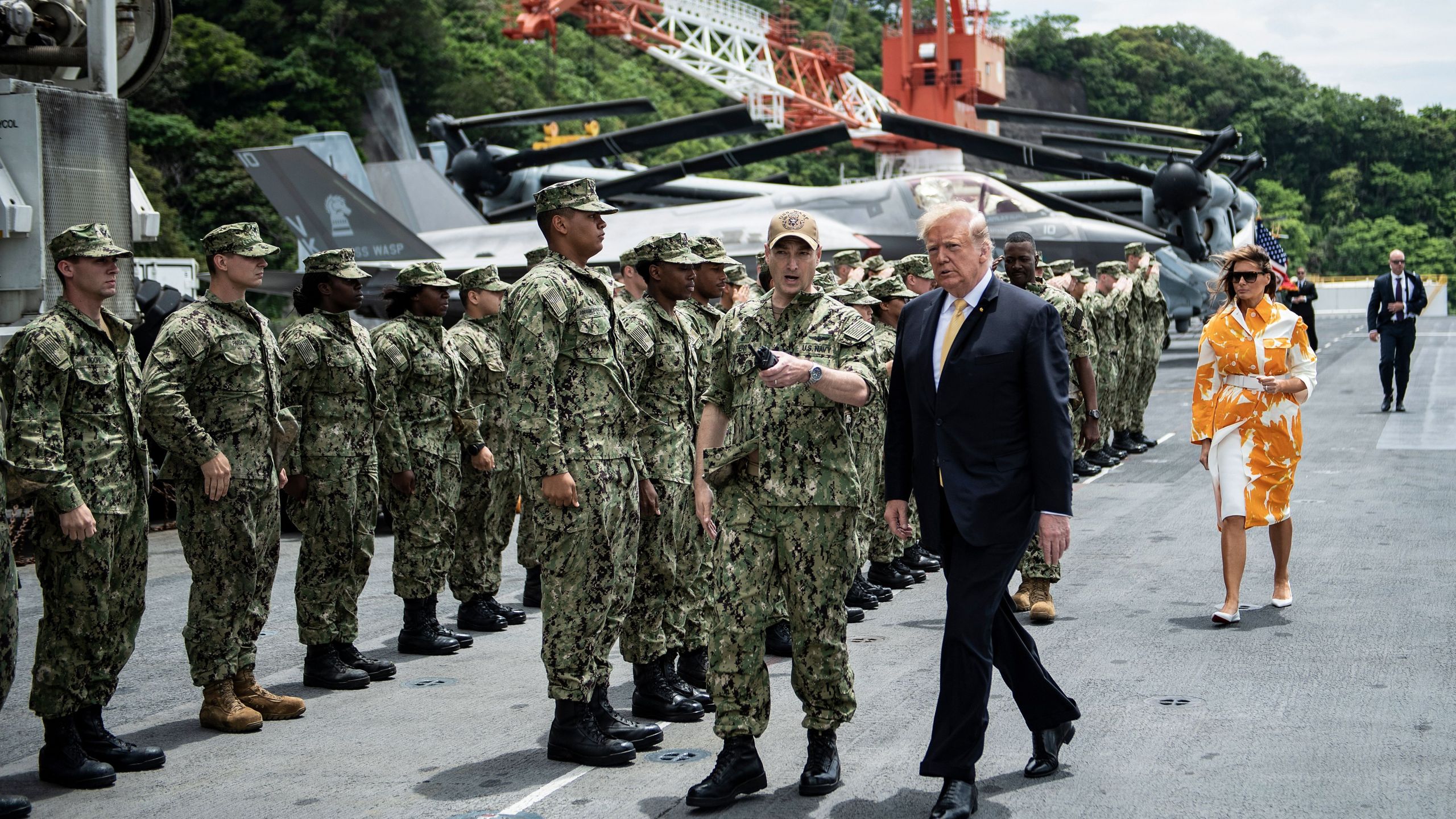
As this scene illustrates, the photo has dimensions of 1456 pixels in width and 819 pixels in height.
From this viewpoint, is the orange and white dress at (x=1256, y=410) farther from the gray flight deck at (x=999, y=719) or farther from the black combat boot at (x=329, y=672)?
the black combat boot at (x=329, y=672)

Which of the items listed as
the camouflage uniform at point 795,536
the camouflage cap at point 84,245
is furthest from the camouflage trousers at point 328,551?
the camouflage uniform at point 795,536

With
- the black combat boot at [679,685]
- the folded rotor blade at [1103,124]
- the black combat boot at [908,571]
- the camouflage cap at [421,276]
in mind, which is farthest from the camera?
the folded rotor blade at [1103,124]

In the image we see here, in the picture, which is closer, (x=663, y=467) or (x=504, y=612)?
(x=663, y=467)

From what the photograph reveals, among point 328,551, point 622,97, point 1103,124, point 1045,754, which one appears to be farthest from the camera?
point 622,97

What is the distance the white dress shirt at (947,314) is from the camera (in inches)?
162

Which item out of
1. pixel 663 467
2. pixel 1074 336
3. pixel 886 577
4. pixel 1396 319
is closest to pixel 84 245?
pixel 663 467

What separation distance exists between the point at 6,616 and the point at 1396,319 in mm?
15803

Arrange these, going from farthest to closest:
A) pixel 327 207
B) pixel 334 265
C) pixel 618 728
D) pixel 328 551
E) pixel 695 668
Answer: pixel 327 207 < pixel 334 265 < pixel 328 551 < pixel 695 668 < pixel 618 728

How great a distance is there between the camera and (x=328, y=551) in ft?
20.0

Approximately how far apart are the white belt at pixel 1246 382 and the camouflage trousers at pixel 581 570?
356 cm

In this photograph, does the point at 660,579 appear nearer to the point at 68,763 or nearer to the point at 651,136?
the point at 68,763

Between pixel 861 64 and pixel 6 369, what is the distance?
3155 inches

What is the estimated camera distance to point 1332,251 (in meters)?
79.7

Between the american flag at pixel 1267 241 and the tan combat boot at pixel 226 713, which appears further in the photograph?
the american flag at pixel 1267 241
